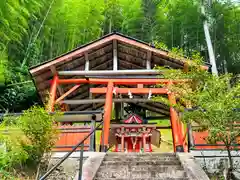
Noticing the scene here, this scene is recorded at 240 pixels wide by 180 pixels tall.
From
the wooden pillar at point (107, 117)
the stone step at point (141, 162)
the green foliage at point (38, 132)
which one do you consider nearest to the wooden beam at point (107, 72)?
the wooden pillar at point (107, 117)

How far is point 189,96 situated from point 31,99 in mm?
11092

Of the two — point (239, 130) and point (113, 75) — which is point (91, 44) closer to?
point (113, 75)

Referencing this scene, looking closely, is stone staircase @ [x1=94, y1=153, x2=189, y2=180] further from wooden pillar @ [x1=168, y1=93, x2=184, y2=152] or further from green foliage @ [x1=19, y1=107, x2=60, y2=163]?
green foliage @ [x1=19, y1=107, x2=60, y2=163]

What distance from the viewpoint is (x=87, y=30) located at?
1532 cm

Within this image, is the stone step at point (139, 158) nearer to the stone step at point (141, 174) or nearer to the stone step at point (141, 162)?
the stone step at point (141, 162)

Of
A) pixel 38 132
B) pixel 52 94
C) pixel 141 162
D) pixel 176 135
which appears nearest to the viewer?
pixel 38 132

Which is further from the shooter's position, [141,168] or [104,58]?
[104,58]

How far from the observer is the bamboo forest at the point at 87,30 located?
13477 mm

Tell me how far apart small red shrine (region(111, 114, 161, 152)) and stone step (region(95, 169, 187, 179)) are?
411 cm

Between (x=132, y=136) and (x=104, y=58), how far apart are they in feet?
9.30

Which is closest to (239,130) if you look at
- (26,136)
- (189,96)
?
(189,96)

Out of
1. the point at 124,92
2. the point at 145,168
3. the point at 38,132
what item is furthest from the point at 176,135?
the point at 38,132

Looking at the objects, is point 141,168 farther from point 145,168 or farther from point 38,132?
point 38,132

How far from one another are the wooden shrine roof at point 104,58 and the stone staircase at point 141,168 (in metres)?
3.46
